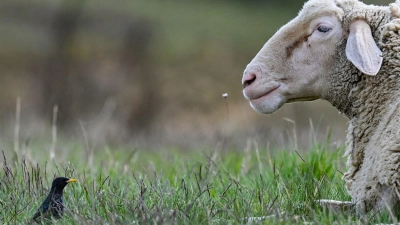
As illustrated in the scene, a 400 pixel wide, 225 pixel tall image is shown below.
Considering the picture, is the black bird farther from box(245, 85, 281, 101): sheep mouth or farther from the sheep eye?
the sheep eye

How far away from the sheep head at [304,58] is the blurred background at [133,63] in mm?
7105

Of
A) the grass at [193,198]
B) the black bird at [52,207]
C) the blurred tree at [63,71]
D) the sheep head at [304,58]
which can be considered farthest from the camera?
the blurred tree at [63,71]

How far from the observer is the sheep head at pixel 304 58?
3.99m

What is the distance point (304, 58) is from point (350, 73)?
27 cm

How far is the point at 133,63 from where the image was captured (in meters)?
18.3

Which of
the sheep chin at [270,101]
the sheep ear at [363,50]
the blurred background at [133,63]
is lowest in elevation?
the blurred background at [133,63]

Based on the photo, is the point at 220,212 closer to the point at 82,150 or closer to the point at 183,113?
the point at 82,150

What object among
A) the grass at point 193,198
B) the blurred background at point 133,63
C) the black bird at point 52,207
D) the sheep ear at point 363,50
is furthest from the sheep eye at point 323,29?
the blurred background at point 133,63

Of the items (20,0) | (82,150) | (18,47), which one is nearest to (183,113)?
(18,47)

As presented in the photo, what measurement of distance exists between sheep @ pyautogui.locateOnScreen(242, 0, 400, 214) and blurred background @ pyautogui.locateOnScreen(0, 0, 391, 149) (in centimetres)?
714

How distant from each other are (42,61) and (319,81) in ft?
47.7

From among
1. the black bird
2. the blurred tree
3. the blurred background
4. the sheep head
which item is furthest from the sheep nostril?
the blurred background

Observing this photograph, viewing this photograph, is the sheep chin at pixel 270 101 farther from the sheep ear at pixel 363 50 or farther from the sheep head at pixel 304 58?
the sheep ear at pixel 363 50

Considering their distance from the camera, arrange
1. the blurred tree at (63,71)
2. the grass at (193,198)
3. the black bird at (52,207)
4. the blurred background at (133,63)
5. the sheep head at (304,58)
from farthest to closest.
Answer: the blurred background at (133,63) → the blurred tree at (63,71) → the sheep head at (304,58) → the black bird at (52,207) → the grass at (193,198)
